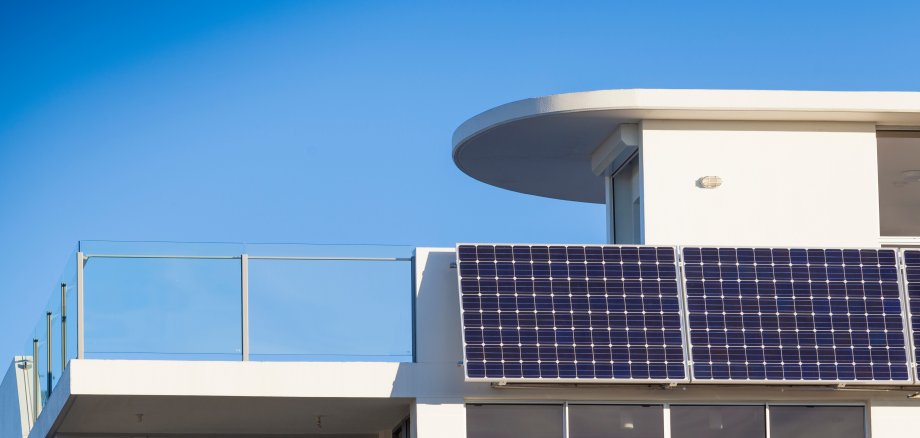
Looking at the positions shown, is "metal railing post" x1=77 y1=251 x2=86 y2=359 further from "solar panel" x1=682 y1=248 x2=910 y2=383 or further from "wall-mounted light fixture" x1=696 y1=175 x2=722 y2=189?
"wall-mounted light fixture" x1=696 y1=175 x2=722 y2=189

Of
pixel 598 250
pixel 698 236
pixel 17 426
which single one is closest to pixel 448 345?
pixel 598 250

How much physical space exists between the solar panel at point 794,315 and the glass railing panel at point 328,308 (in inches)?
159

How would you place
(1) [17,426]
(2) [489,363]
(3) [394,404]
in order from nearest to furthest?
(2) [489,363] < (3) [394,404] < (1) [17,426]

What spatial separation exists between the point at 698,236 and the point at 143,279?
771 centimetres

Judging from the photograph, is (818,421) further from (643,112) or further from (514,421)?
(643,112)

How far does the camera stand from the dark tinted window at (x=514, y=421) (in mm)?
21594

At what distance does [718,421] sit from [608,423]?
1.52 metres

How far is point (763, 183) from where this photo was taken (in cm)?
Result: 2278

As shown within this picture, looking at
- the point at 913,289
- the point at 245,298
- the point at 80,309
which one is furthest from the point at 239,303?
the point at 913,289

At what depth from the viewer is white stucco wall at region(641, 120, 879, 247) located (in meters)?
22.6

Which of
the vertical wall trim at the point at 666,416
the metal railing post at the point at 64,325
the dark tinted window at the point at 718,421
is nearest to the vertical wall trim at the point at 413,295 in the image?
the vertical wall trim at the point at 666,416

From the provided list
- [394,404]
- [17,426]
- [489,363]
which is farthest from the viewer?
[17,426]

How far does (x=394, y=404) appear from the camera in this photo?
22.2 m

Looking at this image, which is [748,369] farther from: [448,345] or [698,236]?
[448,345]
